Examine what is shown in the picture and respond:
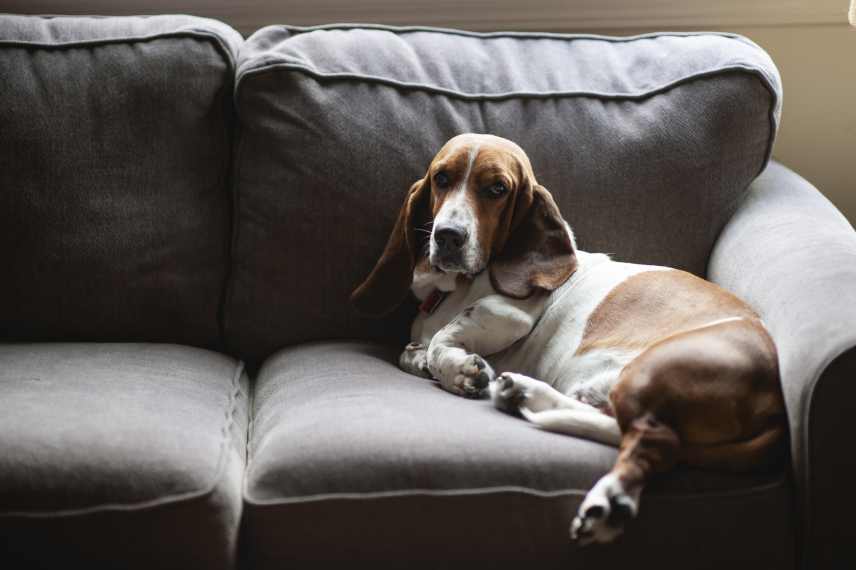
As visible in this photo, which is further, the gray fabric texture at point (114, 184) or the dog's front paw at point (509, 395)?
the gray fabric texture at point (114, 184)

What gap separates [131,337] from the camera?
227cm

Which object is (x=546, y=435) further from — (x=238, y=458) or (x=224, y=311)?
(x=224, y=311)

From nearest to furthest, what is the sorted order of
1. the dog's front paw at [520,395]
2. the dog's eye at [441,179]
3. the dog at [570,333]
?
1. the dog at [570,333]
2. the dog's front paw at [520,395]
3. the dog's eye at [441,179]

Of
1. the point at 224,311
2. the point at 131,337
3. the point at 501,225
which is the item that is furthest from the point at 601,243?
the point at 131,337

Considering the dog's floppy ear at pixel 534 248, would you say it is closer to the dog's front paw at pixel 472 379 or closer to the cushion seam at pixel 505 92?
the dog's front paw at pixel 472 379

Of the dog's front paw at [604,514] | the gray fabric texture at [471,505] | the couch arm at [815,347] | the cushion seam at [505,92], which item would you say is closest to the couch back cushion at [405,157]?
the cushion seam at [505,92]

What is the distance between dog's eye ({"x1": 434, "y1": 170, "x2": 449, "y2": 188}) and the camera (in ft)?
6.72

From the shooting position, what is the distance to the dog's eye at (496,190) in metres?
2.03

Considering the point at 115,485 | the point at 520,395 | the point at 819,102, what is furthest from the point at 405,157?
the point at 819,102

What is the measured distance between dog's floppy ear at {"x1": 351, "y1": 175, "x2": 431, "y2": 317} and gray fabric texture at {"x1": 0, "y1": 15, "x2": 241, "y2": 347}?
383 mm

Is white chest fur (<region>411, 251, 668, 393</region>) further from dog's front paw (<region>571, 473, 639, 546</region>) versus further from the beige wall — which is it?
the beige wall

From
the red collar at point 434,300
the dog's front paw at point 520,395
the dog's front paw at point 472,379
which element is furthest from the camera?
the red collar at point 434,300

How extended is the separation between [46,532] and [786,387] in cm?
123

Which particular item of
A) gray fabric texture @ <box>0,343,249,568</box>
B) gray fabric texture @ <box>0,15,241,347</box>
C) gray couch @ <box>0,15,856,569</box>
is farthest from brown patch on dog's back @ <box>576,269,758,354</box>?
gray fabric texture @ <box>0,15,241,347</box>
